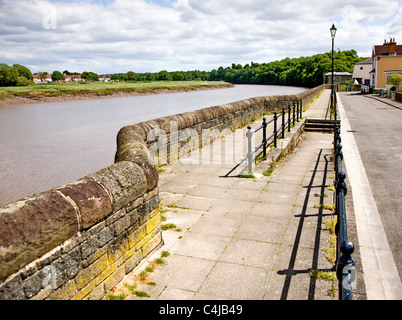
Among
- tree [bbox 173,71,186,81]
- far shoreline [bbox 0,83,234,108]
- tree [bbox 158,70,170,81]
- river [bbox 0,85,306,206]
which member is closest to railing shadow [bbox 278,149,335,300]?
river [bbox 0,85,306,206]

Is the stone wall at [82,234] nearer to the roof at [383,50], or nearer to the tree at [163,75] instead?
the roof at [383,50]

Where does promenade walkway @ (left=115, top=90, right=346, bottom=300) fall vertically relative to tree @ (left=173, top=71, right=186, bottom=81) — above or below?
below

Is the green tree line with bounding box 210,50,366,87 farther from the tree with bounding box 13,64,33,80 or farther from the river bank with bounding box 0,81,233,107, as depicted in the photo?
the tree with bounding box 13,64,33,80

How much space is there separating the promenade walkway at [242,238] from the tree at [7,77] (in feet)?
210

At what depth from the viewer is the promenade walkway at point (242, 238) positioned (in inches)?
131

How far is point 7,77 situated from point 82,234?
222 ft

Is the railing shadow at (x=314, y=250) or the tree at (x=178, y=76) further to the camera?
the tree at (x=178, y=76)

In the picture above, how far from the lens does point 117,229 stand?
3268 mm

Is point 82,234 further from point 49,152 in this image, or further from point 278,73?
point 278,73

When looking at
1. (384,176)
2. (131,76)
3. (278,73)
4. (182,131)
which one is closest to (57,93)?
(182,131)

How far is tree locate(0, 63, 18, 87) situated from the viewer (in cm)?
6006

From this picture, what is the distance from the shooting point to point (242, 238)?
434cm

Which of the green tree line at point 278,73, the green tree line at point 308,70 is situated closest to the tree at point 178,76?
the green tree line at point 278,73

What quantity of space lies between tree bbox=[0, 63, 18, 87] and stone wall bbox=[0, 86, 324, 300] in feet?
217
